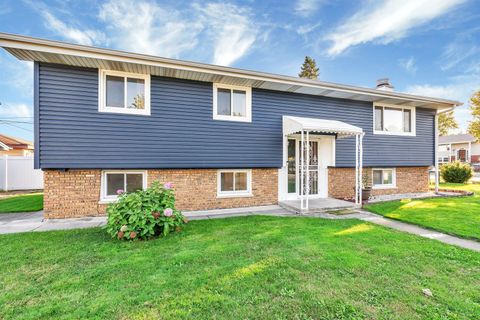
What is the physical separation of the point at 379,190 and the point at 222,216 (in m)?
7.27

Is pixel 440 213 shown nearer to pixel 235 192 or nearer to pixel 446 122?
pixel 235 192

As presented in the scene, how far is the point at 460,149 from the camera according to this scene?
33.5 m

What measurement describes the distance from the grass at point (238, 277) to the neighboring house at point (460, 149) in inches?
1503

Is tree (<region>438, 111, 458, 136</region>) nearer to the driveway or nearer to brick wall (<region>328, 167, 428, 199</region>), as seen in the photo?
brick wall (<region>328, 167, 428, 199</region>)

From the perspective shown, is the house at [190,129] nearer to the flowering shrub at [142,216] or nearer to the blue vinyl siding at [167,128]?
the blue vinyl siding at [167,128]

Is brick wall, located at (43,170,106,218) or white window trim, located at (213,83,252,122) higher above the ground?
white window trim, located at (213,83,252,122)

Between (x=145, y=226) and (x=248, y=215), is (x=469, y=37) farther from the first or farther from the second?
(x=145, y=226)

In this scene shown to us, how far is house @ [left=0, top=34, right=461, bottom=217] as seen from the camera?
579cm

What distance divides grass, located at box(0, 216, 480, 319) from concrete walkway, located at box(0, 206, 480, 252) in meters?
0.60

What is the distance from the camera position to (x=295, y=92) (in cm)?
807

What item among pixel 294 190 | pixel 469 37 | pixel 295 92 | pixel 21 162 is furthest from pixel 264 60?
pixel 21 162

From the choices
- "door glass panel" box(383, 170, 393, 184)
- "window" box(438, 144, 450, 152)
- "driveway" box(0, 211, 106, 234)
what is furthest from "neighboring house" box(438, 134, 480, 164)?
"driveway" box(0, 211, 106, 234)

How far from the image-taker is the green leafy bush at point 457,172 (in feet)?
47.1

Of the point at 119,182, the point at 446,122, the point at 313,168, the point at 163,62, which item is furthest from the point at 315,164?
the point at 446,122
